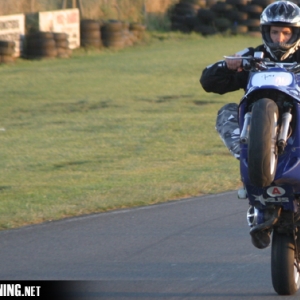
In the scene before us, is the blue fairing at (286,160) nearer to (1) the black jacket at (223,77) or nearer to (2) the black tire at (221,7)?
(1) the black jacket at (223,77)

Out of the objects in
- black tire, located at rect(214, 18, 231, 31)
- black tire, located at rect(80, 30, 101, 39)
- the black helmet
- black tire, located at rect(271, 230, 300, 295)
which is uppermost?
the black helmet

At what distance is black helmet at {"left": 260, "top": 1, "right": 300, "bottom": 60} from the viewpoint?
5152 millimetres

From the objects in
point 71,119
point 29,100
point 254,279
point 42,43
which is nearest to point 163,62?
point 42,43

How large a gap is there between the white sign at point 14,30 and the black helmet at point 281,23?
62.6 ft

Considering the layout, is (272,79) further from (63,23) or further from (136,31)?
(136,31)

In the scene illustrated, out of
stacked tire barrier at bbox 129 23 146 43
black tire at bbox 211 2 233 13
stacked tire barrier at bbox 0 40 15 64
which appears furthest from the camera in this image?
black tire at bbox 211 2 233 13

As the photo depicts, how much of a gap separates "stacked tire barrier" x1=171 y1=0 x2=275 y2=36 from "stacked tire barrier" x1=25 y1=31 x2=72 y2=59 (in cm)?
781

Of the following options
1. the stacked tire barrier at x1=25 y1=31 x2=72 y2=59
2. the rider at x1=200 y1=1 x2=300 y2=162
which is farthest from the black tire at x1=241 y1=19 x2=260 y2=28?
the rider at x1=200 y1=1 x2=300 y2=162

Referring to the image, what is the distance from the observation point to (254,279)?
568 cm

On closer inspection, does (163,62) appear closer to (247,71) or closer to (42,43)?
(42,43)

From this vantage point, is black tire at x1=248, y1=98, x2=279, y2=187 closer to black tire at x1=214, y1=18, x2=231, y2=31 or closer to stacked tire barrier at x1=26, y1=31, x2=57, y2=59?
stacked tire barrier at x1=26, y1=31, x2=57, y2=59

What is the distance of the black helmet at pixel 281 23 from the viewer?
5152 millimetres

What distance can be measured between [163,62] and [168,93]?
5776 millimetres

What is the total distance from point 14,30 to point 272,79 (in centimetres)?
1972
